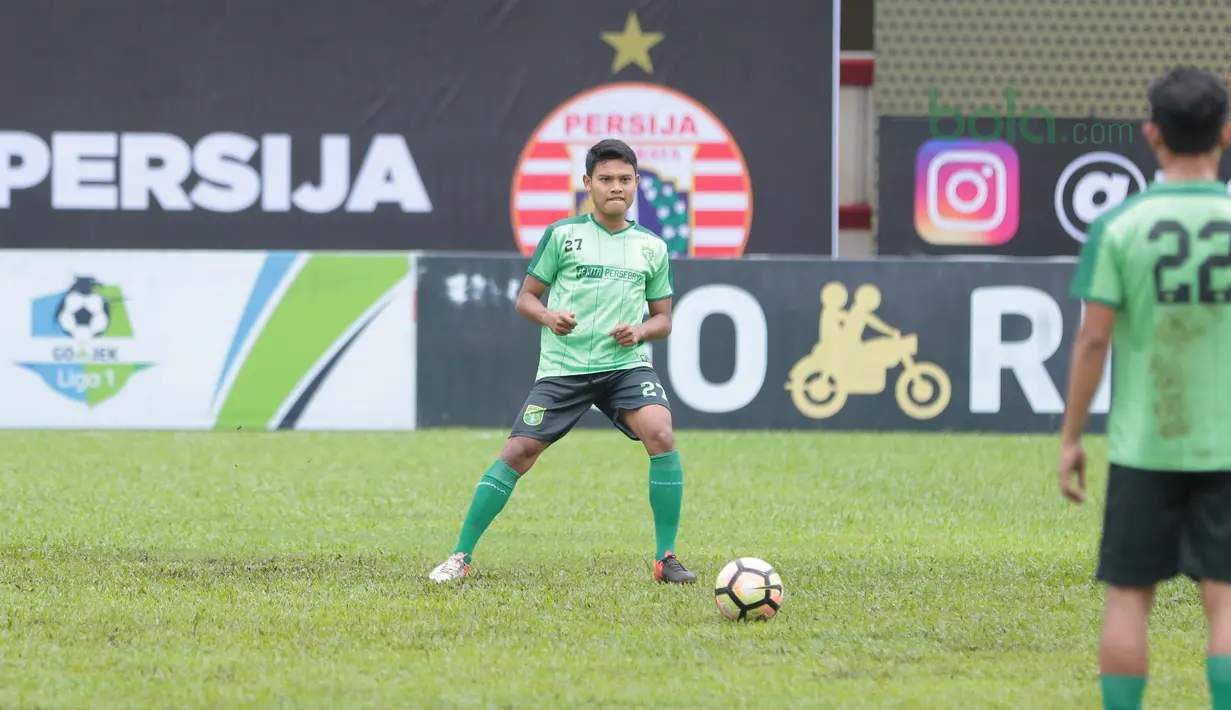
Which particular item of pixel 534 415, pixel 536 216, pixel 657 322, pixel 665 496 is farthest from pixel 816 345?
pixel 534 415

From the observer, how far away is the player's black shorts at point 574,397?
760cm

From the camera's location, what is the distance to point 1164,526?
441 cm

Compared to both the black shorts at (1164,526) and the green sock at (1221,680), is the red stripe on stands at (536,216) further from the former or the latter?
the green sock at (1221,680)

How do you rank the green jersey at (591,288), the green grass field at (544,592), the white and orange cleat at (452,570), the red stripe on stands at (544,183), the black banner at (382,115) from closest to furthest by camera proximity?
the green grass field at (544,592), the white and orange cleat at (452,570), the green jersey at (591,288), the black banner at (382,115), the red stripe on stands at (544,183)

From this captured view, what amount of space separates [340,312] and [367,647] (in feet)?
35.5

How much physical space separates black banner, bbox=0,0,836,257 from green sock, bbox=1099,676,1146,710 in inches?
608

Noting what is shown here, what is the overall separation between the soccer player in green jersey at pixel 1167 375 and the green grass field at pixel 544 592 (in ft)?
2.60

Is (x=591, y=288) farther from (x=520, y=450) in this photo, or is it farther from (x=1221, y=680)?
(x=1221, y=680)

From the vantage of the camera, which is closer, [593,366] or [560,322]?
[560,322]

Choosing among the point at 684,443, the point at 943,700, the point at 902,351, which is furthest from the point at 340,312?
the point at 943,700

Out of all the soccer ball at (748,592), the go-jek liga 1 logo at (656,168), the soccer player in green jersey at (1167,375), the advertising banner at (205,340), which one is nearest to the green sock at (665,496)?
the soccer ball at (748,592)

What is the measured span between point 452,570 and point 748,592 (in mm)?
1615

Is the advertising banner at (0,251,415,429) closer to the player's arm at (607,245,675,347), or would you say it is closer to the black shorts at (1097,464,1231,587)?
the player's arm at (607,245,675,347)

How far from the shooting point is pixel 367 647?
19.5 ft
